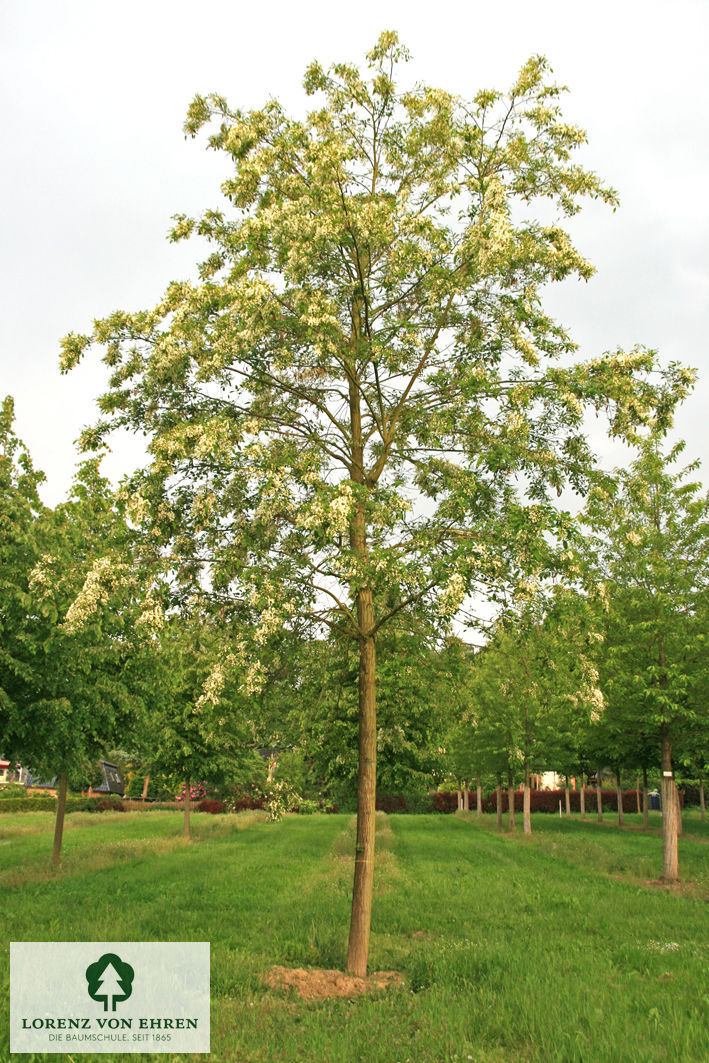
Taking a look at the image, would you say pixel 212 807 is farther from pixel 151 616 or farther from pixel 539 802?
pixel 151 616

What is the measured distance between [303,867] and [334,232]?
16677 millimetres

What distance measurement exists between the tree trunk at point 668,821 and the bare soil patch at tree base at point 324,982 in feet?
41.6

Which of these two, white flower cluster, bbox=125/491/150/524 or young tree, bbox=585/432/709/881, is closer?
white flower cluster, bbox=125/491/150/524

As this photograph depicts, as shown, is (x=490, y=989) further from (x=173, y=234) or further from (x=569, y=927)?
(x=173, y=234)

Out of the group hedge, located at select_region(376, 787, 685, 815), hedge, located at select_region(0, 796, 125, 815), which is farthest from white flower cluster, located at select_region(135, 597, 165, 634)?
hedge, located at select_region(376, 787, 685, 815)

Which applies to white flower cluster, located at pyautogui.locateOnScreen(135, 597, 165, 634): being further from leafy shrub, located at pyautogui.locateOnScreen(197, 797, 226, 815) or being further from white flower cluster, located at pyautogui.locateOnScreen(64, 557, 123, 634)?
leafy shrub, located at pyautogui.locateOnScreen(197, 797, 226, 815)

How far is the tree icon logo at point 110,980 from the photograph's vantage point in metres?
7.62

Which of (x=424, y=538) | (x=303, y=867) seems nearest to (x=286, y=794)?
(x=424, y=538)

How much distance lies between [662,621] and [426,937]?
445 inches

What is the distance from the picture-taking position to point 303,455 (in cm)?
965

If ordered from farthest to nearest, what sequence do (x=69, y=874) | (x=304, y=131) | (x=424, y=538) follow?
(x=69, y=874) < (x=304, y=131) < (x=424, y=538)

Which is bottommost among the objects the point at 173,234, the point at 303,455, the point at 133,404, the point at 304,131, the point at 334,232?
the point at 303,455

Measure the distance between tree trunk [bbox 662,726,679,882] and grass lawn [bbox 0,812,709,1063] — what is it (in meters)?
0.79

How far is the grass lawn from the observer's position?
6.56 meters
